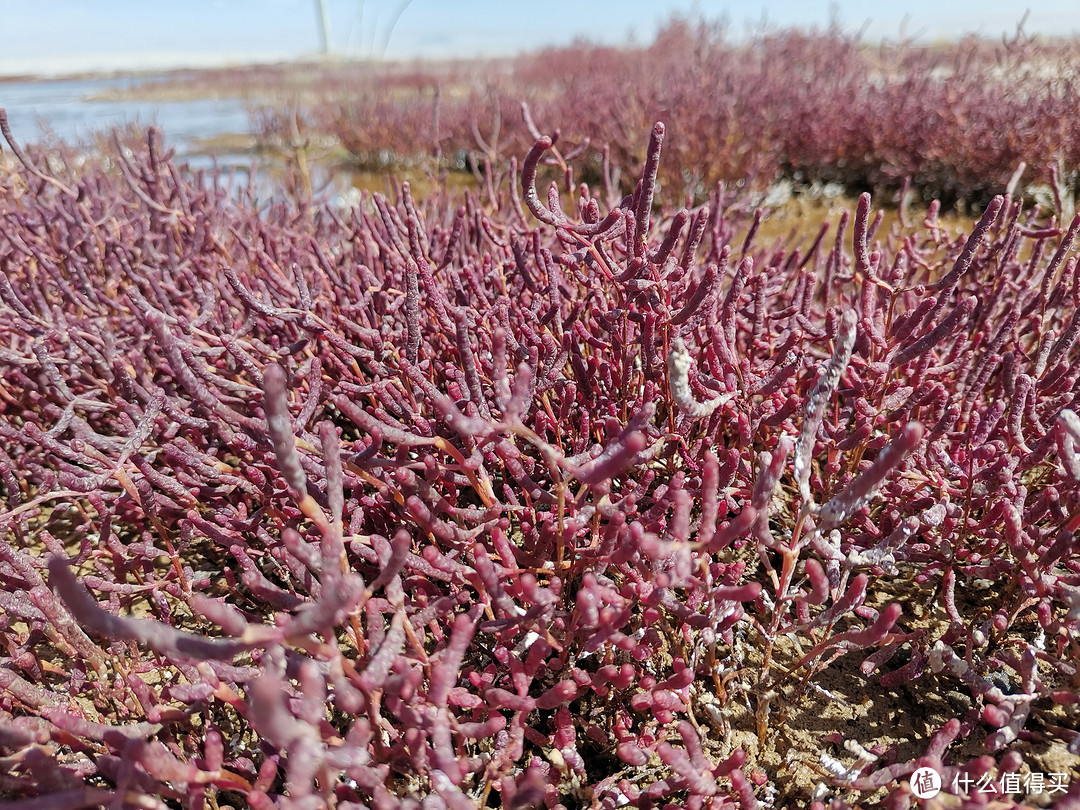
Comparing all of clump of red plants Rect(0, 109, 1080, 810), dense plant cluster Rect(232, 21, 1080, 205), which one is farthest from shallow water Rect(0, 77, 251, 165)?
clump of red plants Rect(0, 109, 1080, 810)

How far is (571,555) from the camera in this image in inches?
51.7

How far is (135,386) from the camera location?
1.40 meters

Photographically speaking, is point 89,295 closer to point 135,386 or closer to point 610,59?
point 135,386

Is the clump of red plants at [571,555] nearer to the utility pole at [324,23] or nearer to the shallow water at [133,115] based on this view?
the shallow water at [133,115]

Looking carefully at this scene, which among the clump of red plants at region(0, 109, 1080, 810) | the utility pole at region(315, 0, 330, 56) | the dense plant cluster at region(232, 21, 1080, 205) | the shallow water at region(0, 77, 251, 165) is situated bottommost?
the clump of red plants at region(0, 109, 1080, 810)

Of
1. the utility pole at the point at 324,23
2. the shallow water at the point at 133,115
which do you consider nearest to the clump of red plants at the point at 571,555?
the shallow water at the point at 133,115

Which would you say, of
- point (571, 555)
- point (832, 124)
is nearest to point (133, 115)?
point (832, 124)

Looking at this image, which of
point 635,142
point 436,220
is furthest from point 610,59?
point 436,220

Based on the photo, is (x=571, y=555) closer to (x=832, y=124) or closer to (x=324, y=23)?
(x=832, y=124)

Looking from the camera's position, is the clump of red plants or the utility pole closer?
the clump of red plants

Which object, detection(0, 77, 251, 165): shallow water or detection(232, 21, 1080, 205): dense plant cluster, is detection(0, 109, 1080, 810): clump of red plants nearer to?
detection(232, 21, 1080, 205): dense plant cluster

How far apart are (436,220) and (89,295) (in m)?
1.14

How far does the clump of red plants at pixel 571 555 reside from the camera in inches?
33.9

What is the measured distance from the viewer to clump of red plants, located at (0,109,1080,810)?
861 millimetres
